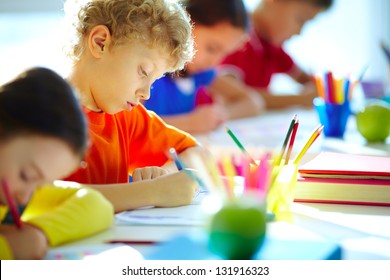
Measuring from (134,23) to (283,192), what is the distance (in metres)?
0.36

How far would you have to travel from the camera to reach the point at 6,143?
719 mm

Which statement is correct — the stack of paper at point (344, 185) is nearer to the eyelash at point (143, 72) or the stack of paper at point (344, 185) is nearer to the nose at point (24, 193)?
the eyelash at point (143, 72)

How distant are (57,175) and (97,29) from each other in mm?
415

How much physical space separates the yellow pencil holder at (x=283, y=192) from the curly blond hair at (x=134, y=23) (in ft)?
0.93

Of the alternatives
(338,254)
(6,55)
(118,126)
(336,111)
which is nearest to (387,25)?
(6,55)

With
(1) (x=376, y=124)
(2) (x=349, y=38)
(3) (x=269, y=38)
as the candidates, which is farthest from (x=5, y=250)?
(2) (x=349, y=38)

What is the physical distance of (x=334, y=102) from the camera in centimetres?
173

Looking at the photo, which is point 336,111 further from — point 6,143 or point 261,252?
point 6,143

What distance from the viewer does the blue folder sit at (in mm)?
745

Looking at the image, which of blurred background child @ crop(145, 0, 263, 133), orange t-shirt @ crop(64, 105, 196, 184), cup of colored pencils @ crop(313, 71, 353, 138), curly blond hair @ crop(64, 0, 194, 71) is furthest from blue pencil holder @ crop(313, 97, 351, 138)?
curly blond hair @ crop(64, 0, 194, 71)

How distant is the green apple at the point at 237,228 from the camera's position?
713 mm

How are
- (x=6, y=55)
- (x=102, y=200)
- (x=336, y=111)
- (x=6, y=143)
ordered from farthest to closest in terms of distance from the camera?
(x=6, y=55)
(x=336, y=111)
(x=102, y=200)
(x=6, y=143)

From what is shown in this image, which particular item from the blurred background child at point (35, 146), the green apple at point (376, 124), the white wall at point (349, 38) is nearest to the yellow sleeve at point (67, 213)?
the blurred background child at point (35, 146)

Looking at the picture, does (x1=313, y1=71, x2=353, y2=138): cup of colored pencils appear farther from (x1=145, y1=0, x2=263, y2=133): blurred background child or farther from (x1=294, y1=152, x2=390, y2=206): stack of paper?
(x1=294, y1=152, x2=390, y2=206): stack of paper
